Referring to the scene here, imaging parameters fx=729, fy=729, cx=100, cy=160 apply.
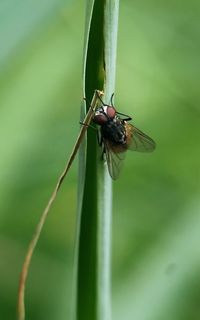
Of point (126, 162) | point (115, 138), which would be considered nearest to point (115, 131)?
point (115, 138)

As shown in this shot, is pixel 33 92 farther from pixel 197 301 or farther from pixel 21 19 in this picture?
pixel 197 301

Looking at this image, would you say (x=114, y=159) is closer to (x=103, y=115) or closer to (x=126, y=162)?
(x=103, y=115)

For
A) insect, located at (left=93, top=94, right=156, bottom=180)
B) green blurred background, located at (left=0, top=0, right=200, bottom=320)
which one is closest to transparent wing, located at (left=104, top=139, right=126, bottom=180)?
insect, located at (left=93, top=94, right=156, bottom=180)

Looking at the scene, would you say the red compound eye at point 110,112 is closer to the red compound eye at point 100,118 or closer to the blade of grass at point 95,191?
the red compound eye at point 100,118

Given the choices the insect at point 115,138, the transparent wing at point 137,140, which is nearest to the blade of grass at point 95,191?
the insect at point 115,138

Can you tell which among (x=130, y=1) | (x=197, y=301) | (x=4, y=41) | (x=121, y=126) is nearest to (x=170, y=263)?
(x=197, y=301)

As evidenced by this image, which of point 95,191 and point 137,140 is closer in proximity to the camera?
point 95,191
